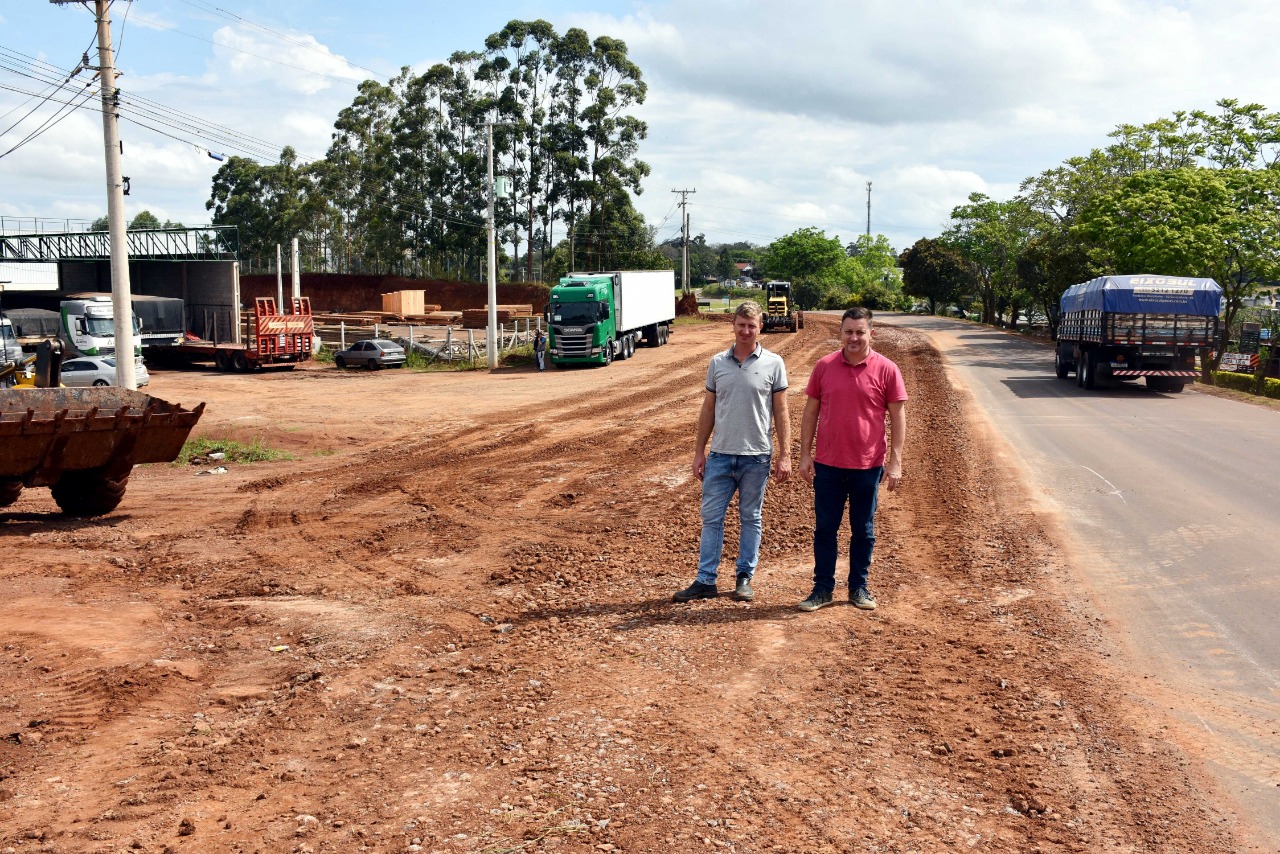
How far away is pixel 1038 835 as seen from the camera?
13.6 feet

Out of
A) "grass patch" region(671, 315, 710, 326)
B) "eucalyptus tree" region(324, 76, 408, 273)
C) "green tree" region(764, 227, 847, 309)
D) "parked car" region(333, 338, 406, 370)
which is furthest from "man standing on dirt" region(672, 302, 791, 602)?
"green tree" region(764, 227, 847, 309)

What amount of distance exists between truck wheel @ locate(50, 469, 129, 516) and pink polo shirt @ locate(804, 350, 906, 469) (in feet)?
25.0

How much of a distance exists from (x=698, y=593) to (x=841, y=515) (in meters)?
1.14

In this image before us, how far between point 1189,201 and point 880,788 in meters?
36.3

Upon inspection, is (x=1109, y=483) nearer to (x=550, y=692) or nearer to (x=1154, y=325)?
(x=550, y=692)

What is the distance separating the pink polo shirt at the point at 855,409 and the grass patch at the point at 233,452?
11779mm

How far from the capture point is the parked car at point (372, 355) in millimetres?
37406

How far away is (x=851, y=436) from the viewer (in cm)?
692

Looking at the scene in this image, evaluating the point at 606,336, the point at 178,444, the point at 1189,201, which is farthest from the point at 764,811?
the point at 1189,201

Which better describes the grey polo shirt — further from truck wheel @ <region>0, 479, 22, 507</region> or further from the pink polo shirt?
Result: truck wheel @ <region>0, 479, 22, 507</region>

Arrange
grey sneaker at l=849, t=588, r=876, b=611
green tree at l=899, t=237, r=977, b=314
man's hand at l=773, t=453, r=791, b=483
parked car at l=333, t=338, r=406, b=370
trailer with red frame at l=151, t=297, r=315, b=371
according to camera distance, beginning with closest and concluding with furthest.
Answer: man's hand at l=773, t=453, r=791, b=483
grey sneaker at l=849, t=588, r=876, b=611
parked car at l=333, t=338, r=406, b=370
trailer with red frame at l=151, t=297, r=315, b=371
green tree at l=899, t=237, r=977, b=314

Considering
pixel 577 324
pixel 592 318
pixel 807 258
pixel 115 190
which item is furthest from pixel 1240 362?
pixel 807 258

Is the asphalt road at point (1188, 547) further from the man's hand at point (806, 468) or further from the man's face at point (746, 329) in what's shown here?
the man's face at point (746, 329)

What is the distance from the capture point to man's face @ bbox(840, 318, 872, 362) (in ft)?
22.5
